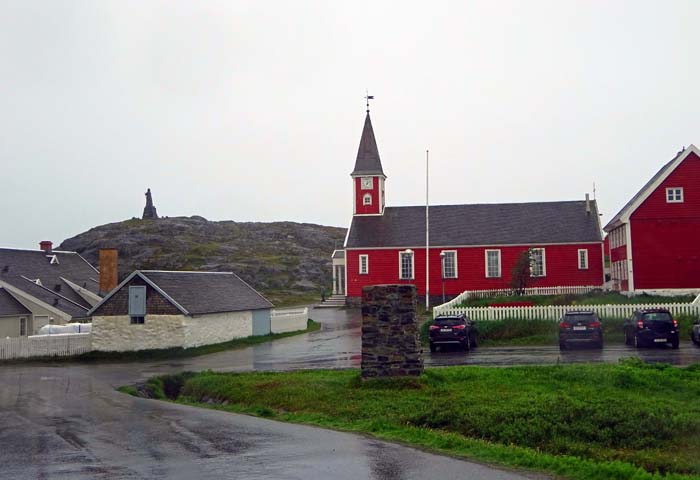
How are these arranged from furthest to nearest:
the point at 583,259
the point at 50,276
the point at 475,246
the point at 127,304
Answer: the point at 475,246
the point at 583,259
the point at 50,276
the point at 127,304

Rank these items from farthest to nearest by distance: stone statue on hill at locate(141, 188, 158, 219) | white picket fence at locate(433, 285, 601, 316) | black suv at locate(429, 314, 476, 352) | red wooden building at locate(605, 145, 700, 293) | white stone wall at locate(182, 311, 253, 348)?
stone statue on hill at locate(141, 188, 158, 219)
white picket fence at locate(433, 285, 601, 316)
red wooden building at locate(605, 145, 700, 293)
white stone wall at locate(182, 311, 253, 348)
black suv at locate(429, 314, 476, 352)

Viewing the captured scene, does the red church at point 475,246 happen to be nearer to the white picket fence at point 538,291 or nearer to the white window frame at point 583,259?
the white window frame at point 583,259

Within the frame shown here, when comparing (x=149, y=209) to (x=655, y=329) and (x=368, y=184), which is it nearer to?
(x=368, y=184)

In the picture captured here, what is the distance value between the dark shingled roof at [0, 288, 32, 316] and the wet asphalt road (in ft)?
67.4

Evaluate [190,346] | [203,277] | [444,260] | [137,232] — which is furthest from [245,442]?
[137,232]

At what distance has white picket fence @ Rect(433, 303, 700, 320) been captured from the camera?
1282 inches

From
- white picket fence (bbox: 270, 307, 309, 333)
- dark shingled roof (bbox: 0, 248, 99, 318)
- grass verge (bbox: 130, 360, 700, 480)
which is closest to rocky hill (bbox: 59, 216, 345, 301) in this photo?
dark shingled roof (bbox: 0, 248, 99, 318)

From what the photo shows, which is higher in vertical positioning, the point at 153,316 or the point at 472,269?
the point at 472,269

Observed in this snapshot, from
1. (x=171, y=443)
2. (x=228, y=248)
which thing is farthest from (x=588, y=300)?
(x=228, y=248)

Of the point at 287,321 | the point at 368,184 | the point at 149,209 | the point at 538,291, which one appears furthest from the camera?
the point at 149,209

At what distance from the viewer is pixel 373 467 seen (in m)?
11.3

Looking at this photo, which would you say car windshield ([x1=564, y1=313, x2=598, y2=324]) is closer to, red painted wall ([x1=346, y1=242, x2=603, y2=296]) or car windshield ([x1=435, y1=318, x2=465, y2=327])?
car windshield ([x1=435, y1=318, x2=465, y2=327])

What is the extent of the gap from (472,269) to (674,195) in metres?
17.5

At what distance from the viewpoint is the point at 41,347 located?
35781 mm
